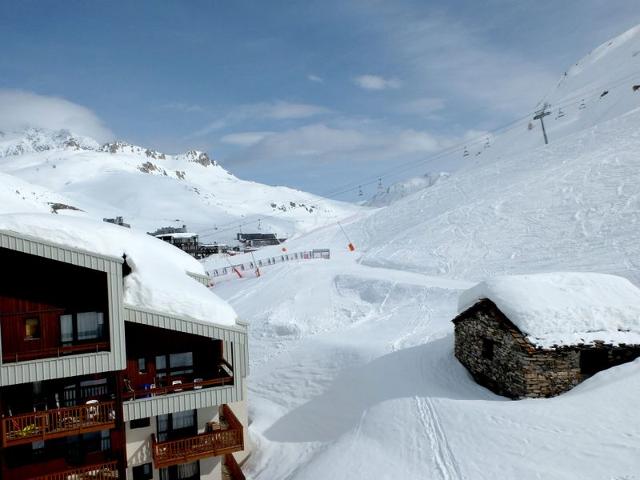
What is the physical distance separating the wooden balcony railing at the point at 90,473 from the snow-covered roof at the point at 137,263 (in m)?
5.55

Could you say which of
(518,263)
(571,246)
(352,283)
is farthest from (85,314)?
(571,246)

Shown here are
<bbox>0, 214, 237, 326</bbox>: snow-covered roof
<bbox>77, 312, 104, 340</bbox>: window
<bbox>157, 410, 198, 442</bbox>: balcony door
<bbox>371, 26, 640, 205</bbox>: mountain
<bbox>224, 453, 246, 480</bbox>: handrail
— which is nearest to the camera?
<bbox>0, 214, 237, 326</bbox>: snow-covered roof

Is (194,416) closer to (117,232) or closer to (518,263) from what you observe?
(117,232)

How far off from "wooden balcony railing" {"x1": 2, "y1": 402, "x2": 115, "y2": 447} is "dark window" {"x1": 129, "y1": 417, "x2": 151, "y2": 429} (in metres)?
1.84

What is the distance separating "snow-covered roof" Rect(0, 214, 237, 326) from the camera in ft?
44.3

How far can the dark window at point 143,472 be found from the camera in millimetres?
15992

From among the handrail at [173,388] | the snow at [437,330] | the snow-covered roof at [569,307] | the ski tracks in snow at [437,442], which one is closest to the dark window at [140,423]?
the handrail at [173,388]

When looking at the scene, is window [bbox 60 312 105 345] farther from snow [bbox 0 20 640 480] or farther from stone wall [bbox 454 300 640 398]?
stone wall [bbox 454 300 640 398]

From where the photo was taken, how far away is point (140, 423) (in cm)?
1596

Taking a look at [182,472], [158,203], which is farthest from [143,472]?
[158,203]

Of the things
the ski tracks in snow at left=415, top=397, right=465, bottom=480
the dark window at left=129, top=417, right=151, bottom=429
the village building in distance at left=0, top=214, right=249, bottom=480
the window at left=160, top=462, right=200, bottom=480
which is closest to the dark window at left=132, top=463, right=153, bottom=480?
the village building in distance at left=0, top=214, right=249, bottom=480

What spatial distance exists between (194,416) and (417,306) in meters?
18.9

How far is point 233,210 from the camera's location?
17125 cm

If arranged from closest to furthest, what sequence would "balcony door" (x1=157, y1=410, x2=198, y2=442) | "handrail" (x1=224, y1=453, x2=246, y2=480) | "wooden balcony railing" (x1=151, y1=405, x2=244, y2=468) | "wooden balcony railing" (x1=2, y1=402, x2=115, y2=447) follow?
"wooden balcony railing" (x1=2, y1=402, x2=115, y2=447)
"wooden balcony railing" (x1=151, y1=405, x2=244, y2=468)
"balcony door" (x1=157, y1=410, x2=198, y2=442)
"handrail" (x1=224, y1=453, x2=246, y2=480)
